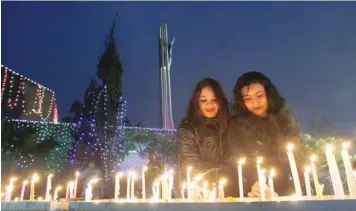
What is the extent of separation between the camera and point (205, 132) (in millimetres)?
3248

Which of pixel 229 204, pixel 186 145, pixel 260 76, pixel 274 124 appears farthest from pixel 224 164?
pixel 229 204

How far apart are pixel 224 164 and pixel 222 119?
521mm

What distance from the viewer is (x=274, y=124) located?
3119 millimetres

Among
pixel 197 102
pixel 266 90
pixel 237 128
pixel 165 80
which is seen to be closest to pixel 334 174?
pixel 237 128

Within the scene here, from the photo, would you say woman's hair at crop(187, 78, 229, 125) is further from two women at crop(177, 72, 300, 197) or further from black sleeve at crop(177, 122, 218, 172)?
black sleeve at crop(177, 122, 218, 172)

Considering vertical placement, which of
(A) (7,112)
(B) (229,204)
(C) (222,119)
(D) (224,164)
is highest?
(A) (7,112)

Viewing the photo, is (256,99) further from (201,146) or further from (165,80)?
(165,80)

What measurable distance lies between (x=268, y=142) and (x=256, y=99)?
0.45 meters

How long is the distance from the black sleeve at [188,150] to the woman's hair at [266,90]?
0.59 m

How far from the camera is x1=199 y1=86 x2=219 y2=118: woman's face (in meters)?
3.35

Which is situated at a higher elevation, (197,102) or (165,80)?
(165,80)

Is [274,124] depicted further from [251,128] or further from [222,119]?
[222,119]

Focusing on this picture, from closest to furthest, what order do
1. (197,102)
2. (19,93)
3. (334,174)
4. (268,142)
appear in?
(334,174) → (268,142) → (197,102) → (19,93)

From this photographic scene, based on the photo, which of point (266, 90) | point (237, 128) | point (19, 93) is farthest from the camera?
point (19, 93)
